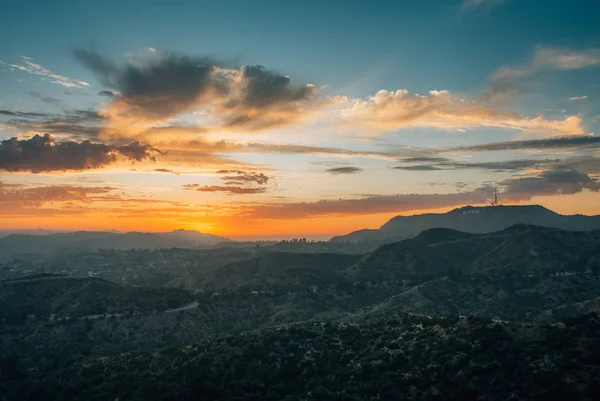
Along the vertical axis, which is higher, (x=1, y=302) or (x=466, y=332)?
(x=466, y=332)

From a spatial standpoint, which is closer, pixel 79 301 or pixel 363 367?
pixel 363 367

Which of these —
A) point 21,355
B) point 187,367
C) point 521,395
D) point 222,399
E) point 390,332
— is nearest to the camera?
point 521,395

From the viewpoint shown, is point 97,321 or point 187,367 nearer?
point 187,367

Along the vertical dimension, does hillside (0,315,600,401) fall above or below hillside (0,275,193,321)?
above

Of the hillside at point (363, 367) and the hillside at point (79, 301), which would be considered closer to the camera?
the hillside at point (363, 367)

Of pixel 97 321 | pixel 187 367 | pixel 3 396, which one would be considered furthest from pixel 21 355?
pixel 187 367

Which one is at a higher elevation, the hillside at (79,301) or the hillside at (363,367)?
the hillside at (363,367)

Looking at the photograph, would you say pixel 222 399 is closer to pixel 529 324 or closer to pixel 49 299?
pixel 529 324

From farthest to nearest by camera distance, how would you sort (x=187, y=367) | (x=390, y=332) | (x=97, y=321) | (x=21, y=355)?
(x=97, y=321)
(x=21, y=355)
(x=390, y=332)
(x=187, y=367)

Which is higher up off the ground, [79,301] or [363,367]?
[363,367]

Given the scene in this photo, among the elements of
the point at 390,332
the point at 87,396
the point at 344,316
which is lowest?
the point at 344,316

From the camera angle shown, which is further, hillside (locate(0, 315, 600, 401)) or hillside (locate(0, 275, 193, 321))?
hillside (locate(0, 275, 193, 321))
